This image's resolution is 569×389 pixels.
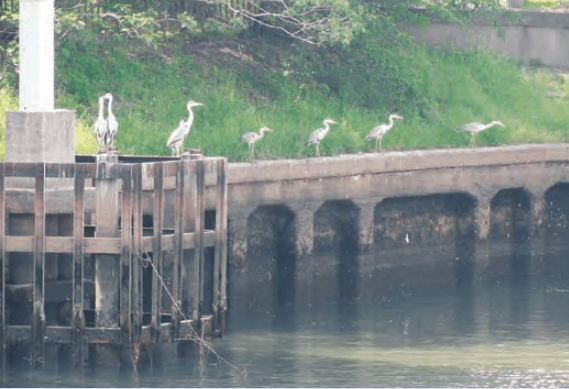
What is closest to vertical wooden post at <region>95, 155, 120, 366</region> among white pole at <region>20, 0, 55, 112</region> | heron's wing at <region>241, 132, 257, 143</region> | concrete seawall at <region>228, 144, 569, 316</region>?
white pole at <region>20, 0, 55, 112</region>

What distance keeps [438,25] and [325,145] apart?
Answer: 28.0ft

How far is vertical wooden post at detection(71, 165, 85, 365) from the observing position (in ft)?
97.6

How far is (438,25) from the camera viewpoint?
47594 millimetres

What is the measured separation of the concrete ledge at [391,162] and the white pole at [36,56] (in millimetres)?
5609

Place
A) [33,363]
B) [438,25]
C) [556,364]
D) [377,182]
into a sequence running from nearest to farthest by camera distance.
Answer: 1. [33,363]
2. [556,364]
3. [377,182]
4. [438,25]

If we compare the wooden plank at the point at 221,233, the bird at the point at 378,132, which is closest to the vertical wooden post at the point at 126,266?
the wooden plank at the point at 221,233

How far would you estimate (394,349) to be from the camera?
33.2 metres

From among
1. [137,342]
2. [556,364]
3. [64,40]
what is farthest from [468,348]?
[64,40]

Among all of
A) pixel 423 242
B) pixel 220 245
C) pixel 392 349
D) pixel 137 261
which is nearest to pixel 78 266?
pixel 137 261

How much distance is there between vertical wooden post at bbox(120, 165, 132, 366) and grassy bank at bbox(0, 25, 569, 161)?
24.8ft

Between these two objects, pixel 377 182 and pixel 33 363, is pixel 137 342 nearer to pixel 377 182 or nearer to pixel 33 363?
pixel 33 363

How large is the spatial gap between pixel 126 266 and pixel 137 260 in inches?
7.6

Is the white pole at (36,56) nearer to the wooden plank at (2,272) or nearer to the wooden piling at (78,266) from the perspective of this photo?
the wooden plank at (2,272)

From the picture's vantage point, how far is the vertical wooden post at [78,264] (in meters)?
29.8
